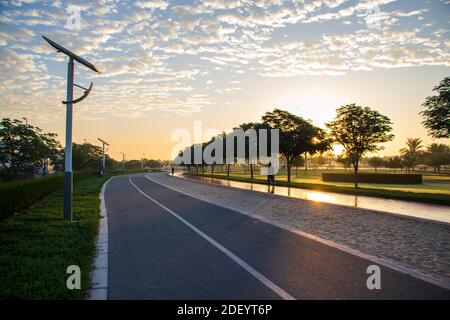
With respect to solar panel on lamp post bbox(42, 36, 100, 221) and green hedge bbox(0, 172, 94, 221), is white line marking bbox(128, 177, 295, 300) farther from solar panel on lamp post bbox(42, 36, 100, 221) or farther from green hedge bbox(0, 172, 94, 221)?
green hedge bbox(0, 172, 94, 221)

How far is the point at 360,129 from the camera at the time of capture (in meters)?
27.8

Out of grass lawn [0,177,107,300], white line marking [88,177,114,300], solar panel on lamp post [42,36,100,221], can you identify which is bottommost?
white line marking [88,177,114,300]

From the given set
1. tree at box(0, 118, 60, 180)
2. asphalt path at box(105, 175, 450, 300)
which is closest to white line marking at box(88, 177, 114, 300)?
asphalt path at box(105, 175, 450, 300)

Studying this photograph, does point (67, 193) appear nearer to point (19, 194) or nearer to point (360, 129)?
point (19, 194)

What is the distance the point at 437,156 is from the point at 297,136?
2564 inches

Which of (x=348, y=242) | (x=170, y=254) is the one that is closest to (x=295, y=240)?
(x=348, y=242)

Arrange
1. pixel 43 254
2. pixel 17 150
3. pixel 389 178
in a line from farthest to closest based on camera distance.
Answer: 1. pixel 389 178
2. pixel 17 150
3. pixel 43 254

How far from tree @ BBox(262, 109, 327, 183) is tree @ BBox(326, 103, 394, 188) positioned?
17.2 feet

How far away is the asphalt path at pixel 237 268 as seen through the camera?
4.99 m

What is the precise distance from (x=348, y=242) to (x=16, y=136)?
3500 centimetres

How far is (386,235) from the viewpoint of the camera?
9133 mm

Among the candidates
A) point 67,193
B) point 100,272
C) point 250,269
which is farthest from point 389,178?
point 100,272

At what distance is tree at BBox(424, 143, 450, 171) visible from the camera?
3142 inches
